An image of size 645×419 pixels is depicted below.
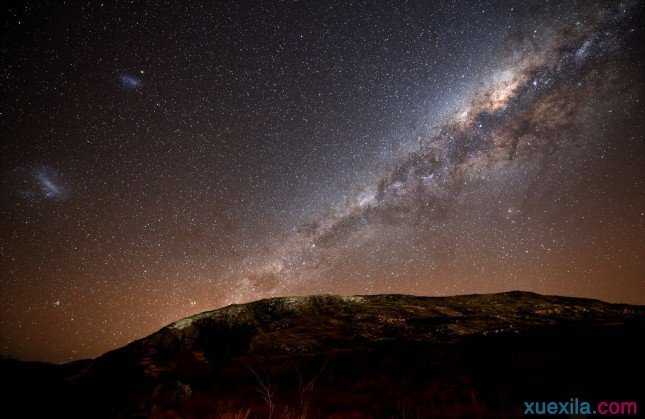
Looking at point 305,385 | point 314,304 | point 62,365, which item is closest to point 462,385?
point 305,385

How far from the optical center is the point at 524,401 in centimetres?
326

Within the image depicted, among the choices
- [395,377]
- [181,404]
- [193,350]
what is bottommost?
[181,404]

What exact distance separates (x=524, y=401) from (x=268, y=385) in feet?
9.18

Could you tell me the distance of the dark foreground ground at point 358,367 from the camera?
11.0 feet

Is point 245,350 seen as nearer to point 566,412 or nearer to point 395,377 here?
point 395,377

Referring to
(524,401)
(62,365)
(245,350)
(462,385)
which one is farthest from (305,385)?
(62,365)

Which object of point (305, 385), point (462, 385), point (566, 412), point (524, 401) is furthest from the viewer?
point (305, 385)

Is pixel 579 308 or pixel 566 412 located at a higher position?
pixel 579 308

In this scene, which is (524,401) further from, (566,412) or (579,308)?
(579,308)

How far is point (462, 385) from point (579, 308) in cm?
215

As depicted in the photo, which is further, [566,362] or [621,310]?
[621,310]

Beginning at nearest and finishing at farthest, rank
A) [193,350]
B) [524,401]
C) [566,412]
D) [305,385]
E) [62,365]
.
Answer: [566,412] → [524,401] → [305,385] → [193,350] → [62,365]

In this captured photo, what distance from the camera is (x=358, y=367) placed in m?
3.82

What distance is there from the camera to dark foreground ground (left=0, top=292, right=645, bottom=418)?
11.0ft
